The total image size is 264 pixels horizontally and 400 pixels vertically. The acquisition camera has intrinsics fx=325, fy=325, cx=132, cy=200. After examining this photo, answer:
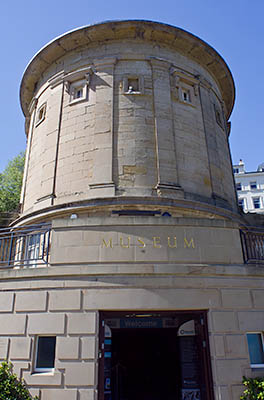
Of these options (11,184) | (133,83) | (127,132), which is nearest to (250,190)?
(11,184)

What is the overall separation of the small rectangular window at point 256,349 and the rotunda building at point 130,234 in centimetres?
4

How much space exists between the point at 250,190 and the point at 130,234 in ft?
201

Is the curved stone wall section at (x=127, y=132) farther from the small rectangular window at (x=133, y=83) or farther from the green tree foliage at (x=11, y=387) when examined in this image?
the green tree foliage at (x=11, y=387)

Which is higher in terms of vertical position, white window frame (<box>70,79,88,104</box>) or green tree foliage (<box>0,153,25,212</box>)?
green tree foliage (<box>0,153,25,212</box>)

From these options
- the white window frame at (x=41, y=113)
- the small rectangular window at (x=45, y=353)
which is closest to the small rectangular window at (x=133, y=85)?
the white window frame at (x=41, y=113)

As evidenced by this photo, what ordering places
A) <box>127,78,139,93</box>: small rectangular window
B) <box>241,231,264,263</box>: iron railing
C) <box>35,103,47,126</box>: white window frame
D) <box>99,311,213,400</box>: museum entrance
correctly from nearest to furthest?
<box>241,231,264,263</box>: iron railing < <box>99,311,213,400</box>: museum entrance < <box>127,78,139,93</box>: small rectangular window < <box>35,103,47,126</box>: white window frame

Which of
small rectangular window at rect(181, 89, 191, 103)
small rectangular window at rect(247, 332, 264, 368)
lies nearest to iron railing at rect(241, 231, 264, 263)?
small rectangular window at rect(247, 332, 264, 368)

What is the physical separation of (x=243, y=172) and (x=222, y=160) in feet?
176

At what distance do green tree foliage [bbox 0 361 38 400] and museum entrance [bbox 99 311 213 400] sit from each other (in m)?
4.25

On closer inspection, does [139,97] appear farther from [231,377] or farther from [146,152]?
[231,377]

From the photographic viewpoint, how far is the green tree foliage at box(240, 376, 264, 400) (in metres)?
7.83

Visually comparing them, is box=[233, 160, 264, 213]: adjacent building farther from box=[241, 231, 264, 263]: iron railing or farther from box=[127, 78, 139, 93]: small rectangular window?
box=[241, 231, 264, 263]: iron railing

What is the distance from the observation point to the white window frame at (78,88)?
17500 mm

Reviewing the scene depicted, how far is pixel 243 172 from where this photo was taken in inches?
2726
